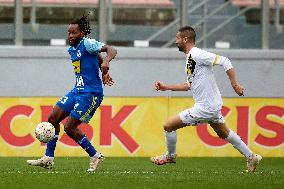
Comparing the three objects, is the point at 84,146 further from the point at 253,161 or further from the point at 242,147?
the point at 253,161

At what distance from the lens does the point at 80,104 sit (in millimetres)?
12500

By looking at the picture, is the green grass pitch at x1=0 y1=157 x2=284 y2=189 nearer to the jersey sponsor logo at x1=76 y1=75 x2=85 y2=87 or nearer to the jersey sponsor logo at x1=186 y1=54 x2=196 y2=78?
the jersey sponsor logo at x1=76 y1=75 x2=85 y2=87

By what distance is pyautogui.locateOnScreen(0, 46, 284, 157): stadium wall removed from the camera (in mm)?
16969

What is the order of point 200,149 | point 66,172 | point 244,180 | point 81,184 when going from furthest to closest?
point 200,149, point 66,172, point 244,180, point 81,184

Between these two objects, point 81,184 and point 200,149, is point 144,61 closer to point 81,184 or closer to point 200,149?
point 200,149

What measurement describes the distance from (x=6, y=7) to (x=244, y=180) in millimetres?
7770

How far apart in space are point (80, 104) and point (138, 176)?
1369mm

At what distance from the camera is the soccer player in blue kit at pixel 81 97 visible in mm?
12484

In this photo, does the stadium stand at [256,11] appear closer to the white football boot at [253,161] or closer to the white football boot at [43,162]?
the white football boot at [253,161]

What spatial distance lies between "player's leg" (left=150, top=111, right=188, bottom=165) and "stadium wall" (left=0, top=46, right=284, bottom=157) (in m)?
4.40

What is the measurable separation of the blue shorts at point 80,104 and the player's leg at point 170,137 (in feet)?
3.17

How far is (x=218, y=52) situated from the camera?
60.3 ft

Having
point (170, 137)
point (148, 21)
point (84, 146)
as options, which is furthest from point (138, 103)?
point (84, 146)

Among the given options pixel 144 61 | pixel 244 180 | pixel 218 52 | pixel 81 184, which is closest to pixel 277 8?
pixel 218 52
